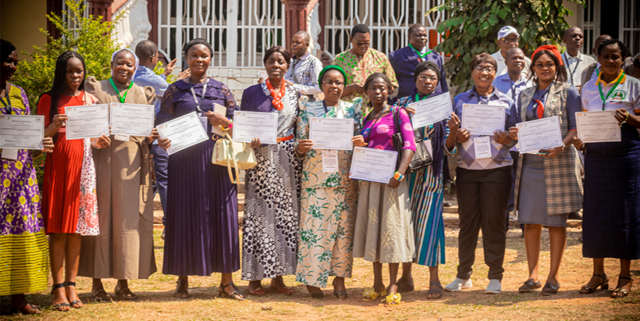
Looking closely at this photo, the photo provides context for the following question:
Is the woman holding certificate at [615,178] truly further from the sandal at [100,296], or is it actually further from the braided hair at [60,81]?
the braided hair at [60,81]

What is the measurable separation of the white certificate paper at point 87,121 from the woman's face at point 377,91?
7.02 ft

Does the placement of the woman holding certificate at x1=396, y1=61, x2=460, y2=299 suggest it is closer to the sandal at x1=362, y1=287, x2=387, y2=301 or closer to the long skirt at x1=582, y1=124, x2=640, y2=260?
the sandal at x1=362, y1=287, x2=387, y2=301

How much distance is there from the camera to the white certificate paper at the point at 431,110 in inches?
201

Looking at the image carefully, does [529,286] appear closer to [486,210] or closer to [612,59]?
[486,210]

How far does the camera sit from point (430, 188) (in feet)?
17.2

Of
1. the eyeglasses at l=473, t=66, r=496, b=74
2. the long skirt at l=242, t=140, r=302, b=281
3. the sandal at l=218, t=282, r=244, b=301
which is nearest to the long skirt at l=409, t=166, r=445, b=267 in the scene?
the eyeglasses at l=473, t=66, r=496, b=74

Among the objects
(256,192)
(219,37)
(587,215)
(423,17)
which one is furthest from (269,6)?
(587,215)

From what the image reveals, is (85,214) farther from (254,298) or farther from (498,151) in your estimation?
(498,151)

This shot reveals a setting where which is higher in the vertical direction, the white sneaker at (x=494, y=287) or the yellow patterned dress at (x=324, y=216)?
the yellow patterned dress at (x=324, y=216)

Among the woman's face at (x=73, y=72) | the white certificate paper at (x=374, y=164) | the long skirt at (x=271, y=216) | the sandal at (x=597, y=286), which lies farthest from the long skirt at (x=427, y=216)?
the woman's face at (x=73, y=72)

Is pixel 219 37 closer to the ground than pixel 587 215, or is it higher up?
higher up

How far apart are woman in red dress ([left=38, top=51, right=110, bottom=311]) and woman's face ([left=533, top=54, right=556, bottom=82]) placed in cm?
364

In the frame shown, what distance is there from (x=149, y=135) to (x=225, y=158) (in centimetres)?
65

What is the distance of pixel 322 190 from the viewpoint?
17.2 feet
